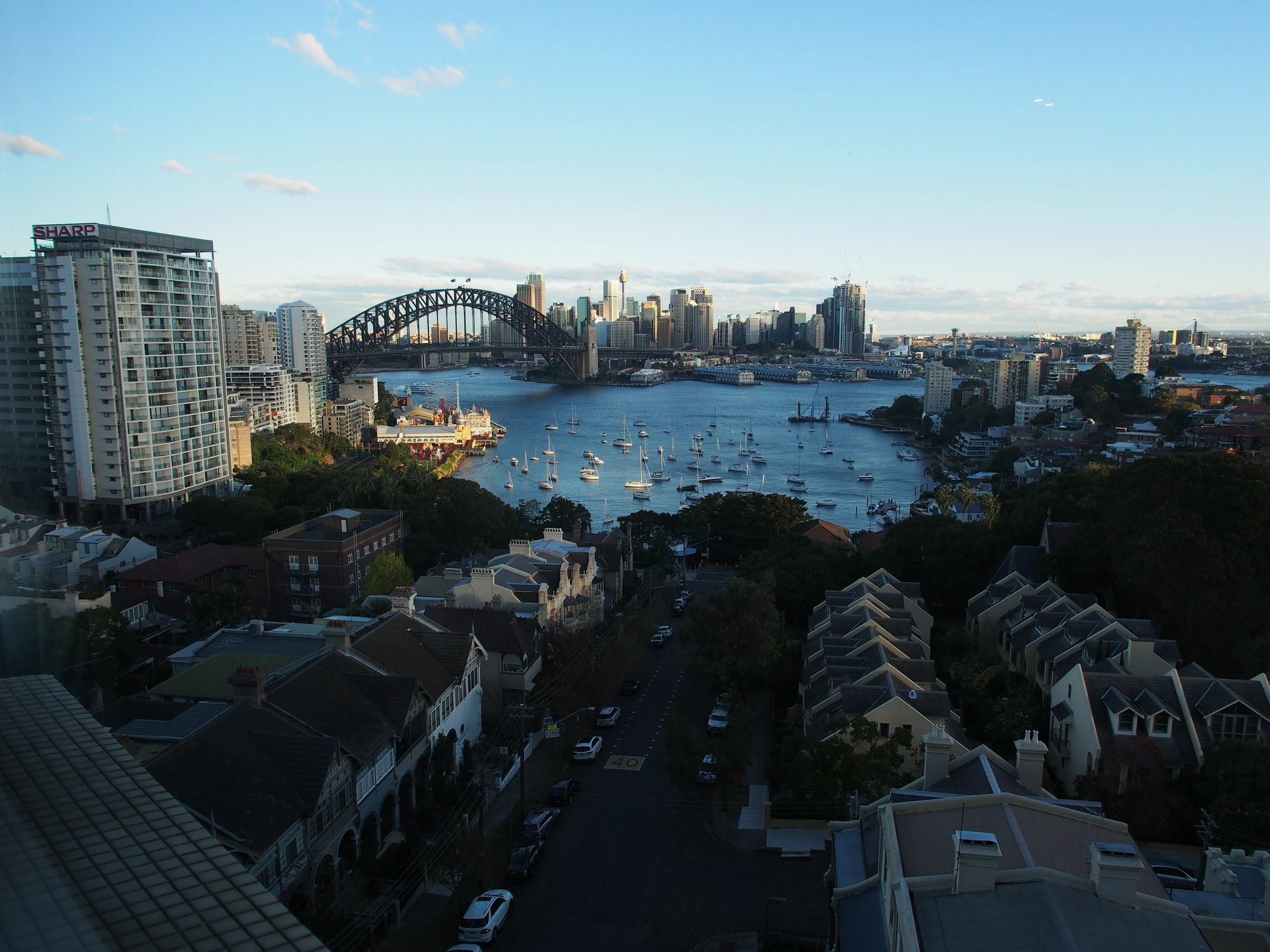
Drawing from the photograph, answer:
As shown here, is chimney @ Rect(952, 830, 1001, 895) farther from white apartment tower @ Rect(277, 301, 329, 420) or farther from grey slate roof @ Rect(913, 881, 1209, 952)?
white apartment tower @ Rect(277, 301, 329, 420)

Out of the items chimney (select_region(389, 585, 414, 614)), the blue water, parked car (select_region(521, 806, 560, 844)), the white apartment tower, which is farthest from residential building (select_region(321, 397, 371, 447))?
parked car (select_region(521, 806, 560, 844))

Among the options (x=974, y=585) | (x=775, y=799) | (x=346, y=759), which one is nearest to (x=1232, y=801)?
(x=775, y=799)

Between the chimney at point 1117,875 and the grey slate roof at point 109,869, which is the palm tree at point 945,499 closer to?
the chimney at point 1117,875

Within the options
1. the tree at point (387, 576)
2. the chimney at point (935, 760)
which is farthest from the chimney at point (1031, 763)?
the tree at point (387, 576)

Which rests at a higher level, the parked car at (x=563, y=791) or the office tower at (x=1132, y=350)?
the office tower at (x=1132, y=350)

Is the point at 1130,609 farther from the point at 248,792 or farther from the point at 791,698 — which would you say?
the point at 248,792

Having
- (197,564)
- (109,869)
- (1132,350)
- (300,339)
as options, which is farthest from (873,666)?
(1132,350)

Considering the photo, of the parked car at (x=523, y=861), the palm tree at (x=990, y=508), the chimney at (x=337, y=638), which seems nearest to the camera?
the parked car at (x=523, y=861)
